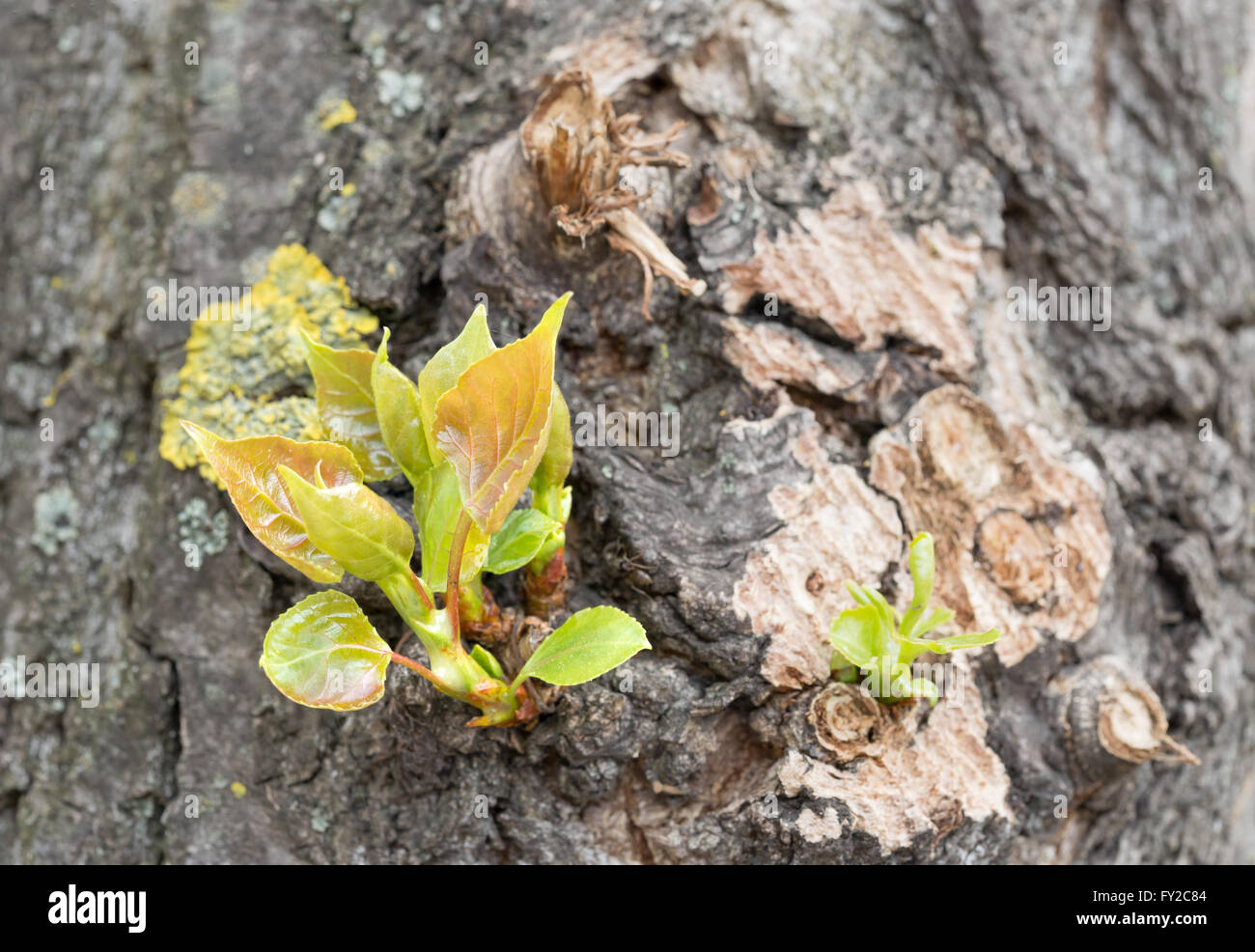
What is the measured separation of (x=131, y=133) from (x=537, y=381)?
4.44ft

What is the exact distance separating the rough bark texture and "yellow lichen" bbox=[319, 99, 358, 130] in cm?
1

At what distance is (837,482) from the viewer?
5.12ft

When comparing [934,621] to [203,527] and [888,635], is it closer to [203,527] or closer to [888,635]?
[888,635]

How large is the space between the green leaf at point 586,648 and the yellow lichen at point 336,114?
1.13 m

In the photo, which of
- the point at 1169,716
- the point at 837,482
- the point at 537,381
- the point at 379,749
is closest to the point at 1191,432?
the point at 1169,716

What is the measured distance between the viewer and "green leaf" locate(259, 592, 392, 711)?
1.20 m

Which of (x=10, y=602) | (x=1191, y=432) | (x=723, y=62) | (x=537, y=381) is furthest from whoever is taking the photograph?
(x=1191, y=432)

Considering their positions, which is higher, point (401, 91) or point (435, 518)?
point (401, 91)

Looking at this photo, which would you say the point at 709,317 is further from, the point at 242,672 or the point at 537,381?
the point at 242,672

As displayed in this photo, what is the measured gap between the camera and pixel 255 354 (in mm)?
1675
